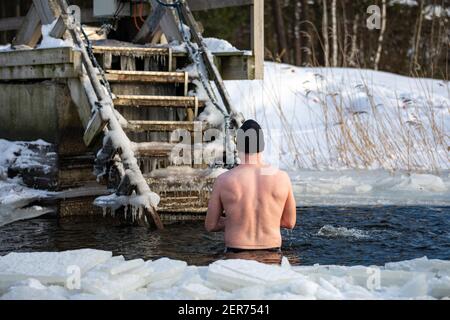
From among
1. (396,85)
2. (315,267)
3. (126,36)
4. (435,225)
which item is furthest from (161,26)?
(396,85)

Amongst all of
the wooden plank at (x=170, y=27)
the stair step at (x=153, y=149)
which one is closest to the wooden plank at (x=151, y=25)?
the wooden plank at (x=170, y=27)

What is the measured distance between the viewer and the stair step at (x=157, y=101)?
9789 mm

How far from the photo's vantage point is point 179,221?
376 inches

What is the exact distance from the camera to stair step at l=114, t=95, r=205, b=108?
9.79 m

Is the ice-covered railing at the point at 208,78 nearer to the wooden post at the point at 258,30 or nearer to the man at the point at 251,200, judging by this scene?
the wooden post at the point at 258,30

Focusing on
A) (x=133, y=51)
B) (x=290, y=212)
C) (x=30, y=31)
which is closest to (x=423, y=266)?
(x=290, y=212)

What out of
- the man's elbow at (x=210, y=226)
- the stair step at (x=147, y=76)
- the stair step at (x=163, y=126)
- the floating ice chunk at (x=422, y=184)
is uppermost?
the stair step at (x=147, y=76)

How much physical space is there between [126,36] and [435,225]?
528 cm

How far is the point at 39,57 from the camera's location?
10.1 meters

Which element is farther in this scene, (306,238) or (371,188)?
(371,188)

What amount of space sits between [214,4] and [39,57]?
2.26 meters

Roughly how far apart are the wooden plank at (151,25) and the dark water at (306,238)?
2780 millimetres

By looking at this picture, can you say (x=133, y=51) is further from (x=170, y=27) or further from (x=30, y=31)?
(x=30, y=31)

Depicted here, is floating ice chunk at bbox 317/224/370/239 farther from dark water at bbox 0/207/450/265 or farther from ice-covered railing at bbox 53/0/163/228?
ice-covered railing at bbox 53/0/163/228
